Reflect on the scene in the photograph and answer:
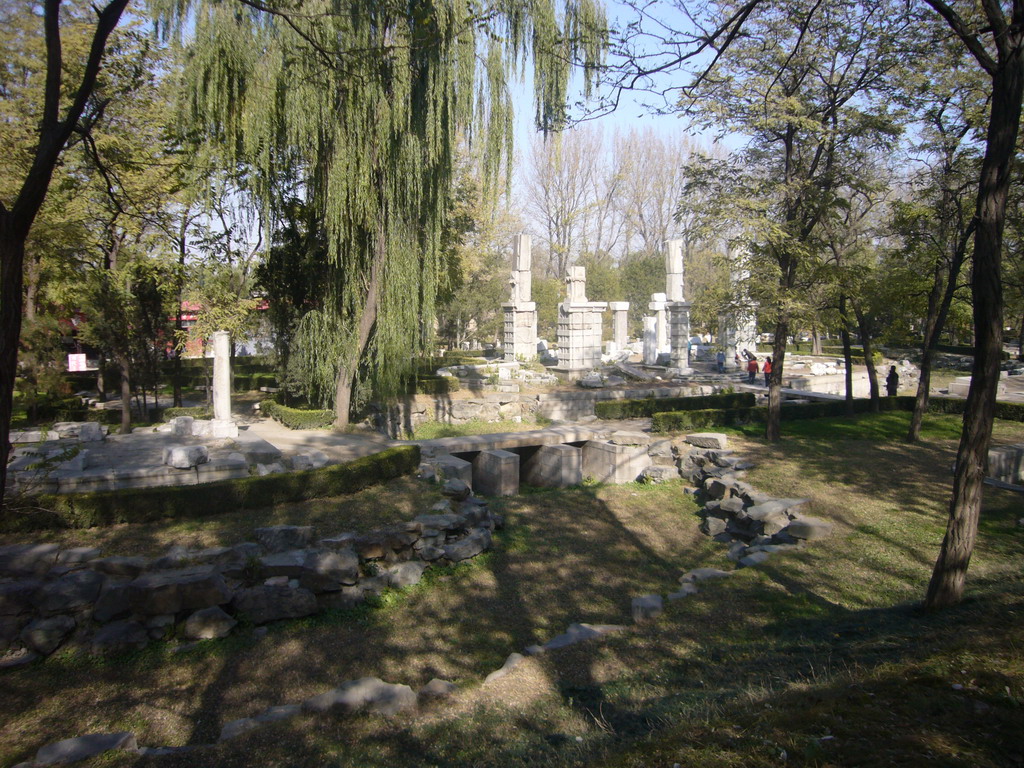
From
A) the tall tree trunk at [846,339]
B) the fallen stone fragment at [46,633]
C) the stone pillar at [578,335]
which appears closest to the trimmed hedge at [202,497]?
the fallen stone fragment at [46,633]

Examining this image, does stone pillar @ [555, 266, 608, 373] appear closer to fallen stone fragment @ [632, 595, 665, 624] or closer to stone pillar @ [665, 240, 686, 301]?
stone pillar @ [665, 240, 686, 301]

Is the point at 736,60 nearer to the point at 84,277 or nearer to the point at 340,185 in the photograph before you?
the point at 340,185

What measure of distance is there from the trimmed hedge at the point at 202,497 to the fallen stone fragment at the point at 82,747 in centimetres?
366

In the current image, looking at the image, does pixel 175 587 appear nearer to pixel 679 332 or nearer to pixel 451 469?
pixel 451 469

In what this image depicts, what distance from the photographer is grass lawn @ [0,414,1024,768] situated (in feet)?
12.1

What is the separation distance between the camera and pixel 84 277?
571 inches

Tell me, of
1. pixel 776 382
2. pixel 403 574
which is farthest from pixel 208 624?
pixel 776 382

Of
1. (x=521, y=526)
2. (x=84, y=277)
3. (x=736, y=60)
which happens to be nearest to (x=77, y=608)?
(x=521, y=526)

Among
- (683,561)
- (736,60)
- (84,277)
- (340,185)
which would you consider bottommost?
(683,561)

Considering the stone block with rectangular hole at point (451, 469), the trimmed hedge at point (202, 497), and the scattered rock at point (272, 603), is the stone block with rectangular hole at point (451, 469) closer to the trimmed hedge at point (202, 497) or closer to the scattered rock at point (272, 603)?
the trimmed hedge at point (202, 497)

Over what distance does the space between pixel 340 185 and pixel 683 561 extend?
881cm

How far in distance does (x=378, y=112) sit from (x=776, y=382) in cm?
1022

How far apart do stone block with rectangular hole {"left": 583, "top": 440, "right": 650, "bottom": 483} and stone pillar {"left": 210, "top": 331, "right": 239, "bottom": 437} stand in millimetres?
7243

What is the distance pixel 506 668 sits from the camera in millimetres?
6090
